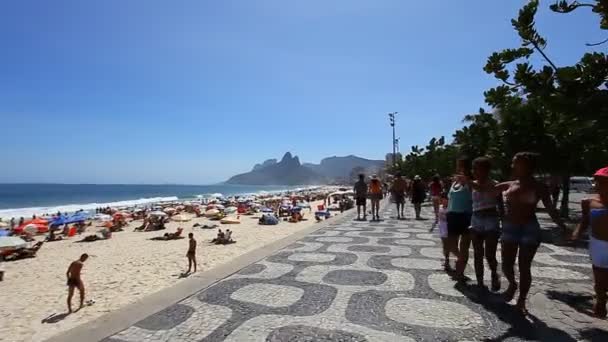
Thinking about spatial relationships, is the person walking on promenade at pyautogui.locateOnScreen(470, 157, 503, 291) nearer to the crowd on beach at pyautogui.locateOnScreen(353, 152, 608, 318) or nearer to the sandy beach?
the crowd on beach at pyautogui.locateOnScreen(353, 152, 608, 318)

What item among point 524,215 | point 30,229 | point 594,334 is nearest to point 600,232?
point 524,215

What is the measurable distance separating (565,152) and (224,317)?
31.4ft

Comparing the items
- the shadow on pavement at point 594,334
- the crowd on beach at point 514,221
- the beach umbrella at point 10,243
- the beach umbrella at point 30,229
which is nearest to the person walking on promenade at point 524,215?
the crowd on beach at point 514,221

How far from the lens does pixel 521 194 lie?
3.44m

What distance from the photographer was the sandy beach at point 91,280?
465cm

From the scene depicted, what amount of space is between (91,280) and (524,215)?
749cm

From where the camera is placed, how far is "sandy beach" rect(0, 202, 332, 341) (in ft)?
A: 15.3

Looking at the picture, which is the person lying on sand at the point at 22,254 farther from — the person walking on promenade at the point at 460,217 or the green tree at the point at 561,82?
the green tree at the point at 561,82

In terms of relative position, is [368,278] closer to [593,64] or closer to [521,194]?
[521,194]

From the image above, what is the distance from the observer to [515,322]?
3270 millimetres

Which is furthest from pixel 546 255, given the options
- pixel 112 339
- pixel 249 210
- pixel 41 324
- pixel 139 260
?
pixel 249 210

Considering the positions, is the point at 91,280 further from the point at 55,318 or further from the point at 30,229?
the point at 30,229

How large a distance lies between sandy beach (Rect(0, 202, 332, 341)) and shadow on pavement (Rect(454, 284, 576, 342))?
4.76 m

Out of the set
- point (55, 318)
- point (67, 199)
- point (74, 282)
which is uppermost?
point (74, 282)
